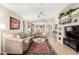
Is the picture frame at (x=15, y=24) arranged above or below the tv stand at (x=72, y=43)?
above

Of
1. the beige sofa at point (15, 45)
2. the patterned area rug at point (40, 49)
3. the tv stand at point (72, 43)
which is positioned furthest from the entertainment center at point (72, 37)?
the beige sofa at point (15, 45)

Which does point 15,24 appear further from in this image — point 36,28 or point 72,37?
point 72,37

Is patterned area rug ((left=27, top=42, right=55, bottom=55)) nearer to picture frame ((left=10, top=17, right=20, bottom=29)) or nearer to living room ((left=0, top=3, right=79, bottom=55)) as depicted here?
living room ((left=0, top=3, right=79, bottom=55))

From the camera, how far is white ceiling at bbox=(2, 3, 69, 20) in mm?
2885

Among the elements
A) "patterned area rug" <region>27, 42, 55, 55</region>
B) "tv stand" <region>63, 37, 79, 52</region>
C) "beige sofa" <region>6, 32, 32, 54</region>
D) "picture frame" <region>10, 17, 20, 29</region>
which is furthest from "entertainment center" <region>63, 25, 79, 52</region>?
"picture frame" <region>10, 17, 20, 29</region>

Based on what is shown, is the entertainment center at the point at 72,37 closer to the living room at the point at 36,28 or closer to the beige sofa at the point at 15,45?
the living room at the point at 36,28

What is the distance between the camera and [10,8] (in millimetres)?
2881

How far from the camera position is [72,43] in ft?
9.25

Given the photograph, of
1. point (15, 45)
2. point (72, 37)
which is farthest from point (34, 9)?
point (72, 37)

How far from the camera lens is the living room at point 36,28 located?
2.85 metres

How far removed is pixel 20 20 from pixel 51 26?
2.65 ft

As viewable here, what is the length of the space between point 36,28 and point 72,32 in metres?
0.91

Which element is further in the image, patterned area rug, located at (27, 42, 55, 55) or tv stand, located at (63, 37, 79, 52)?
patterned area rug, located at (27, 42, 55, 55)

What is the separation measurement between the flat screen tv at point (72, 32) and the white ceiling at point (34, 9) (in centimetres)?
51
